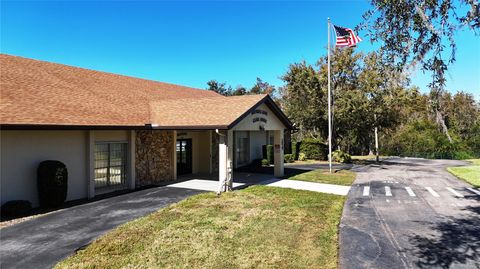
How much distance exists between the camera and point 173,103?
1772cm

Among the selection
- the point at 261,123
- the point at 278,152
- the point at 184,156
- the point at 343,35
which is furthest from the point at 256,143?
the point at 343,35

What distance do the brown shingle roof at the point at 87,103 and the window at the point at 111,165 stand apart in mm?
1307

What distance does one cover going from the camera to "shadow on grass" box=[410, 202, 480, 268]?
23.2ft

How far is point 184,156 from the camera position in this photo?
64.7 ft

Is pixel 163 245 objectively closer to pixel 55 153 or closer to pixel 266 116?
pixel 55 153

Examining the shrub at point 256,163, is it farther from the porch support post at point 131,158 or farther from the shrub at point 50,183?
the shrub at point 50,183

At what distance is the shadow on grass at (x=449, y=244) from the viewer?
708 centimetres

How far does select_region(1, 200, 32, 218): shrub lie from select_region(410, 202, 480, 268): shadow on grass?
11.3 meters

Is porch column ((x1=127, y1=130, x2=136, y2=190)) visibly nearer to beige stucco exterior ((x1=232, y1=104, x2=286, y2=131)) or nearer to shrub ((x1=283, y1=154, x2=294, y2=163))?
beige stucco exterior ((x1=232, y1=104, x2=286, y2=131))

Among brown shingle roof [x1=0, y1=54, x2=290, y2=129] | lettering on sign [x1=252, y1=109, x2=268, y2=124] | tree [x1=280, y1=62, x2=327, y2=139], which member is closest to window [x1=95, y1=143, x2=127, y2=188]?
brown shingle roof [x1=0, y1=54, x2=290, y2=129]

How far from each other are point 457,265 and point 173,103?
47.3 feet

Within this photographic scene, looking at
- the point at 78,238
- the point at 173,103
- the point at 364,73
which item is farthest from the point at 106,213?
the point at 364,73

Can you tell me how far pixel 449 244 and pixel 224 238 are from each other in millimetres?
5689

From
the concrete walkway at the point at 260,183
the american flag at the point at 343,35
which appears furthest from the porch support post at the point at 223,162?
the american flag at the point at 343,35
